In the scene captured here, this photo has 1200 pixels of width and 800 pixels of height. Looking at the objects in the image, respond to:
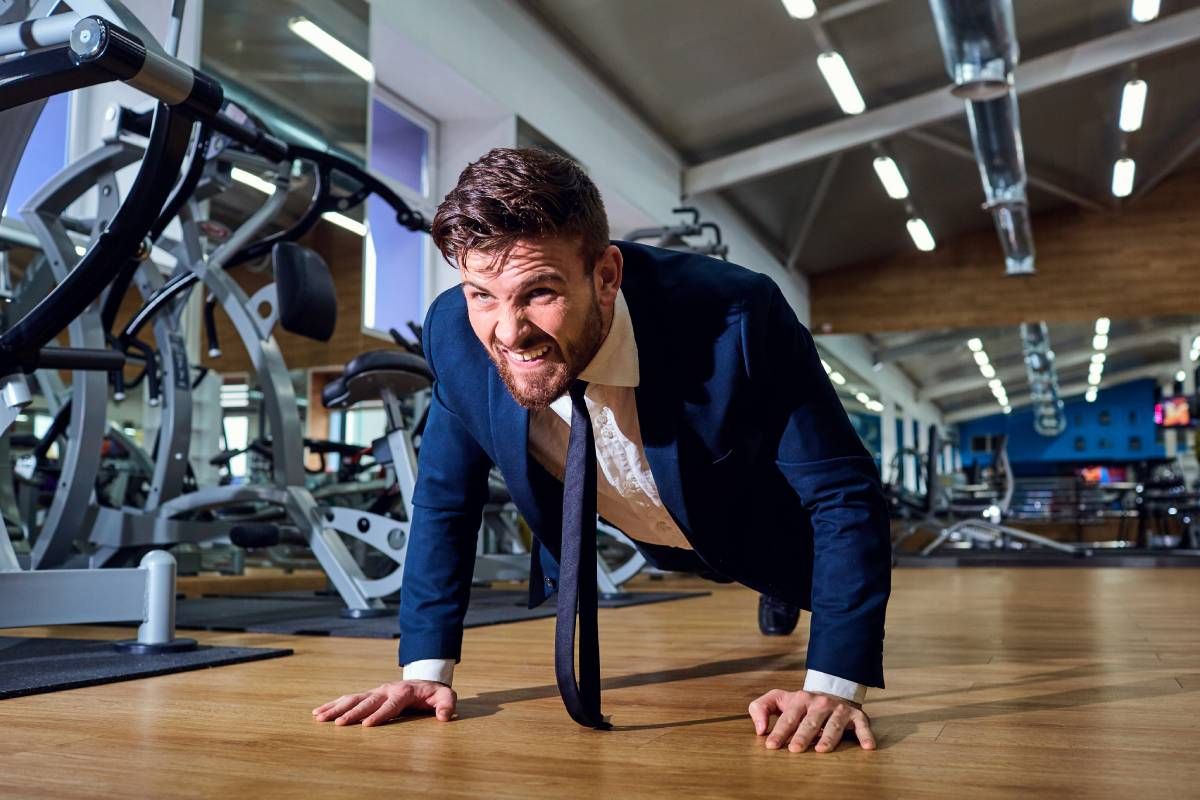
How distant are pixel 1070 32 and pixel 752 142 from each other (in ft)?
7.63

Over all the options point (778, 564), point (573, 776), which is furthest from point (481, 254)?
point (778, 564)

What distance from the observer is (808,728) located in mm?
1085

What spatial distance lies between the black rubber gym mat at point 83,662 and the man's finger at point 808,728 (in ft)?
3.51

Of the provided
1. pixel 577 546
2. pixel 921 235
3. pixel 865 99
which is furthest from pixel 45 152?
pixel 921 235

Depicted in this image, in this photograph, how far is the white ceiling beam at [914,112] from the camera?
722cm

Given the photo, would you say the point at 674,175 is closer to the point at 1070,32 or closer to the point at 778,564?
the point at 1070,32

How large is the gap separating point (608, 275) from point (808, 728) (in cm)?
51

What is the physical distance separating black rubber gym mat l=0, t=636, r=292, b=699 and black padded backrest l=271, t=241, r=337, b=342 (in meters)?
0.97

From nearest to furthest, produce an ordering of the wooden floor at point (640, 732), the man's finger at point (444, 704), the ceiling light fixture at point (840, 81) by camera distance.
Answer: the wooden floor at point (640, 732) → the man's finger at point (444, 704) → the ceiling light fixture at point (840, 81)

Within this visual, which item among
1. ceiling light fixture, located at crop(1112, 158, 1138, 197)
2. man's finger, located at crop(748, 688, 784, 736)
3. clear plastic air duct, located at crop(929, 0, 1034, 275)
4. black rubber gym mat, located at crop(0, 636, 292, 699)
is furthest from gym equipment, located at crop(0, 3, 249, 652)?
ceiling light fixture, located at crop(1112, 158, 1138, 197)

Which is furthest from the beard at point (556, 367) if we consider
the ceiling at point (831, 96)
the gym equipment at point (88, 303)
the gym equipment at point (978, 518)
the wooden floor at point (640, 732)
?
the gym equipment at point (978, 518)

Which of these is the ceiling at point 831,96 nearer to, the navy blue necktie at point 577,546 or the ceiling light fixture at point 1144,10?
the ceiling light fixture at point 1144,10

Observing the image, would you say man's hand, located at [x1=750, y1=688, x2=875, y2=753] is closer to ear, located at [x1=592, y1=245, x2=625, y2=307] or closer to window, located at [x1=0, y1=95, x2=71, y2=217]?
ear, located at [x1=592, y1=245, x2=625, y2=307]

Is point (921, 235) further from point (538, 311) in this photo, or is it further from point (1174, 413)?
point (538, 311)
